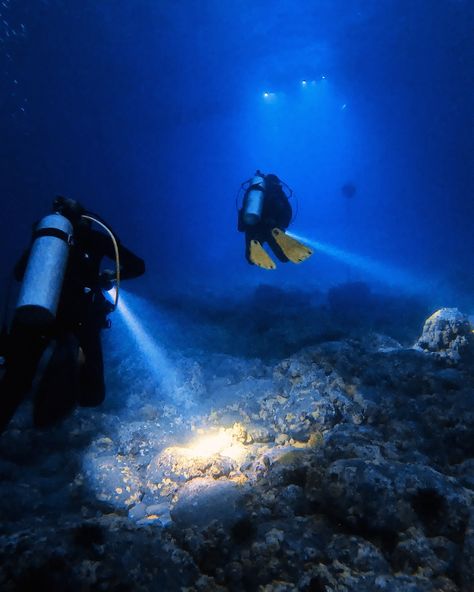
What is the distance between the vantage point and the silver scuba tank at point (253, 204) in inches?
271

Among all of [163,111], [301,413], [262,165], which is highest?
[262,165]

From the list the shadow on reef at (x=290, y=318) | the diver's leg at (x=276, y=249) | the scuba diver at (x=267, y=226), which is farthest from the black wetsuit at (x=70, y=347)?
the shadow on reef at (x=290, y=318)

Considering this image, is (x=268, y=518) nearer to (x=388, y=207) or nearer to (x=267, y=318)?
(x=267, y=318)

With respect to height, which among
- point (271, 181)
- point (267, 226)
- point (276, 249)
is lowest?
point (276, 249)

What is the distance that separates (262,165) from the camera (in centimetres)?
8238

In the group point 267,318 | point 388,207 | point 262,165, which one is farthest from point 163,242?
point 267,318

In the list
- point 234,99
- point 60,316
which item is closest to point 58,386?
point 60,316

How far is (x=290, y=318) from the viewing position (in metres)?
8.98

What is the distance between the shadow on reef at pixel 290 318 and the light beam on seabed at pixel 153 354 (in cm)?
113

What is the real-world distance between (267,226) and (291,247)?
739mm

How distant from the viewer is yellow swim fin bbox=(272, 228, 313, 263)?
652 centimetres

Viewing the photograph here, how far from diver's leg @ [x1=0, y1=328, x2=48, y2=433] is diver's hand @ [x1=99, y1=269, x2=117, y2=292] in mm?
919

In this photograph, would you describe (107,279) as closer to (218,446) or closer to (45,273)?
(45,273)

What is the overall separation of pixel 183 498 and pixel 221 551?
0.73 meters
